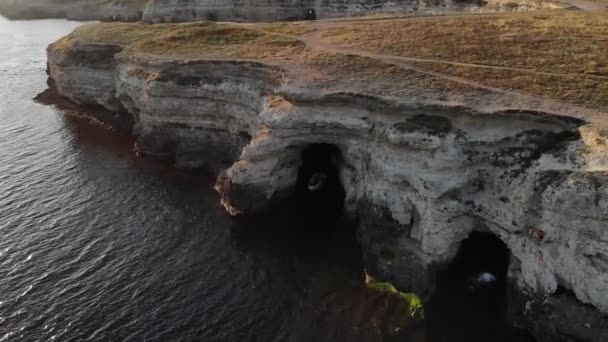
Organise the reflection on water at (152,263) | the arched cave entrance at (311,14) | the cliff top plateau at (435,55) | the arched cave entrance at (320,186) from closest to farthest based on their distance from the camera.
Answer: the reflection on water at (152,263), the cliff top plateau at (435,55), the arched cave entrance at (320,186), the arched cave entrance at (311,14)

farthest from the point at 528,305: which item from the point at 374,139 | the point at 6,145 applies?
the point at 6,145

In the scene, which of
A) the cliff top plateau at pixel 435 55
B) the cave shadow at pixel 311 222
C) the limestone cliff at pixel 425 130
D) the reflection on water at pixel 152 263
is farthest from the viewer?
the cave shadow at pixel 311 222

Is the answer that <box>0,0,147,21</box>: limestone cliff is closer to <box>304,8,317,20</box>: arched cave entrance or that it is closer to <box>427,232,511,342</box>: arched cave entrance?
<box>304,8,317,20</box>: arched cave entrance

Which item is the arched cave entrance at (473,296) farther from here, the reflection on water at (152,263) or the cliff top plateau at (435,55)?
the cliff top plateau at (435,55)

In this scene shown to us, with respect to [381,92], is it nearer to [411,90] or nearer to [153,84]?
[411,90]

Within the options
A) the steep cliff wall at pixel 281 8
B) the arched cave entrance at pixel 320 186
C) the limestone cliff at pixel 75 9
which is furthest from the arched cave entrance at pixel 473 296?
the limestone cliff at pixel 75 9

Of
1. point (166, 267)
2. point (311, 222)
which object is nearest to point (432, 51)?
point (311, 222)
